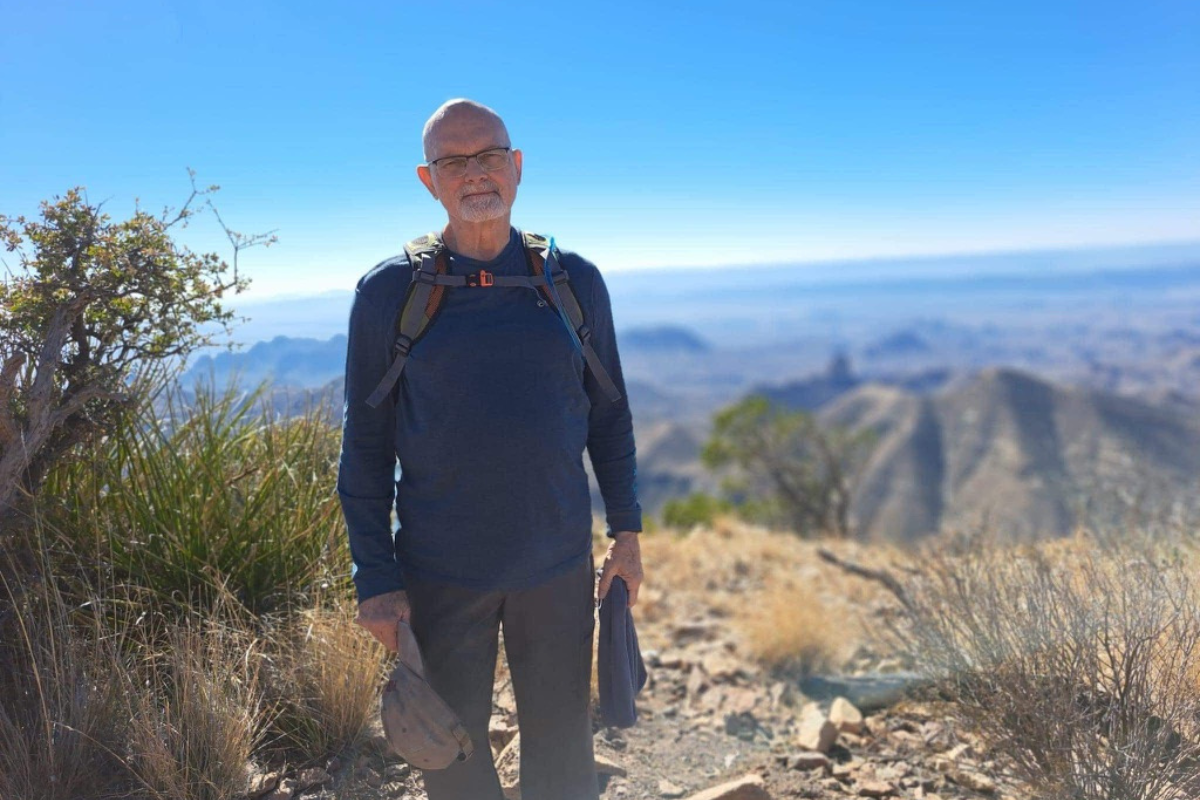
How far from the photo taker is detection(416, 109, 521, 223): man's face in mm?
2293

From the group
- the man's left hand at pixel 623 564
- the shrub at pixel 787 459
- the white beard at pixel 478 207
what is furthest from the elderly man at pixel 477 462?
the shrub at pixel 787 459

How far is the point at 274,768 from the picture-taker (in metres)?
3.01

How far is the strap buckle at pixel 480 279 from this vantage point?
90.6 inches

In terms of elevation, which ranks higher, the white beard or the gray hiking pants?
the white beard

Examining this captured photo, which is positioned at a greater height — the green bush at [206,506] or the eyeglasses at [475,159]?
the eyeglasses at [475,159]

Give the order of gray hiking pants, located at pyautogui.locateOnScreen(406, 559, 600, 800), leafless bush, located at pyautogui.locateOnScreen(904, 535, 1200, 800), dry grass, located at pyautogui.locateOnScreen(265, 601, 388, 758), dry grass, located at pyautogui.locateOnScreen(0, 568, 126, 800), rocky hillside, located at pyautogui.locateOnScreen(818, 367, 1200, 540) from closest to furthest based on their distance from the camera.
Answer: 1. gray hiking pants, located at pyautogui.locateOnScreen(406, 559, 600, 800)
2. dry grass, located at pyautogui.locateOnScreen(0, 568, 126, 800)
3. leafless bush, located at pyautogui.locateOnScreen(904, 535, 1200, 800)
4. dry grass, located at pyautogui.locateOnScreen(265, 601, 388, 758)
5. rocky hillside, located at pyautogui.locateOnScreen(818, 367, 1200, 540)

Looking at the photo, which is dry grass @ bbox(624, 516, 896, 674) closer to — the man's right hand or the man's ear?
the man's right hand

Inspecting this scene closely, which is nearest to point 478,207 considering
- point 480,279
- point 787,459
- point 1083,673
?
point 480,279

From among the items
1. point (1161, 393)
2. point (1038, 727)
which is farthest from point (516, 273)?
point (1161, 393)

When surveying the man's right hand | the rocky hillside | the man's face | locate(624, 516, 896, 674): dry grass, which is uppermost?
the man's face

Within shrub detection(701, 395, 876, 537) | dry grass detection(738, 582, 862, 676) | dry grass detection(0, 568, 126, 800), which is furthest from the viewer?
shrub detection(701, 395, 876, 537)

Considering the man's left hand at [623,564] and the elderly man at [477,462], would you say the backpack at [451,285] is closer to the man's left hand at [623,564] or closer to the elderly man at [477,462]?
the elderly man at [477,462]

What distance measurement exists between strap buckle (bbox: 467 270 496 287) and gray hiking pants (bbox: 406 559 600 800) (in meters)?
0.87

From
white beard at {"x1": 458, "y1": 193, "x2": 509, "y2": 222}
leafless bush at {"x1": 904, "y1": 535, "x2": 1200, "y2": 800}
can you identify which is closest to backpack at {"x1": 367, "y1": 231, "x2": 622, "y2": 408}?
white beard at {"x1": 458, "y1": 193, "x2": 509, "y2": 222}
